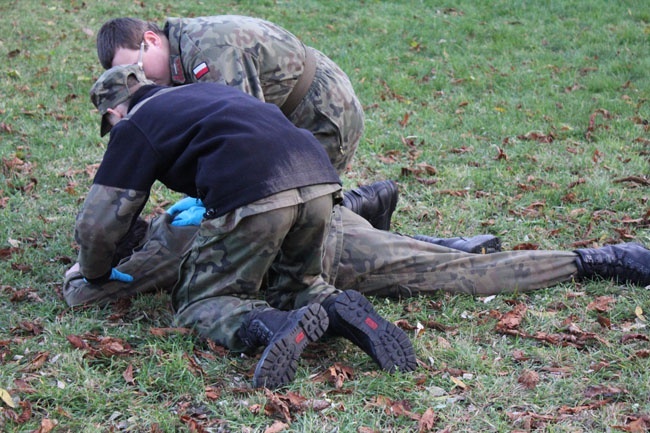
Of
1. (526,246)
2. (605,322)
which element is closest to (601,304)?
(605,322)

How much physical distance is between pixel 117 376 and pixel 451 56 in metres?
7.57

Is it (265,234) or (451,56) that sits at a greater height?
(265,234)

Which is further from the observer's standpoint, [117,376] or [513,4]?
[513,4]

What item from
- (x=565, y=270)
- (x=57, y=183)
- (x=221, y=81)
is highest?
(x=221, y=81)

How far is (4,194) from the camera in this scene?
5.69 metres

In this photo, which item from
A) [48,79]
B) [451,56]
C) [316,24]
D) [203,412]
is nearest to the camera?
[203,412]

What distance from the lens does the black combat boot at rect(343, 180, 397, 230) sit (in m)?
4.89

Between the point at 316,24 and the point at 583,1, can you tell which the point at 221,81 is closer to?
the point at 316,24

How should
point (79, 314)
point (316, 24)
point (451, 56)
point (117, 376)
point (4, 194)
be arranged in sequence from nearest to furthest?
point (117, 376) < point (79, 314) < point (4, 194) < point (451, 56) < point (316, 24)

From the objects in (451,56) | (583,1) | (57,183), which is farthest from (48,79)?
(583,1)

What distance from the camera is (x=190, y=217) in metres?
4.23

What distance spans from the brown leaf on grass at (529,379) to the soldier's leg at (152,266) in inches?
75.9

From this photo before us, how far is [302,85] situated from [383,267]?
146cm

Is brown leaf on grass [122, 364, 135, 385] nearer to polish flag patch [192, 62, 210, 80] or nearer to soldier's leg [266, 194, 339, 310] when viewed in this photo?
soldier's leg [266, 194, 339, 310]
